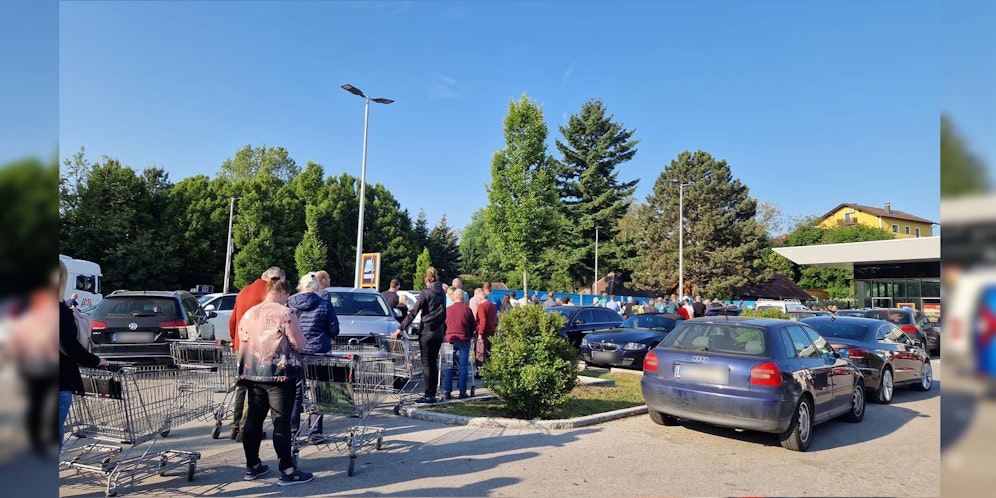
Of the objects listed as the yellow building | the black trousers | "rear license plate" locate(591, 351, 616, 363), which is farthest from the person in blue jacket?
the yellow building

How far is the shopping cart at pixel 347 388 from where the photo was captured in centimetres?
642

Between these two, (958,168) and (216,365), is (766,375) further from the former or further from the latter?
(216,365)

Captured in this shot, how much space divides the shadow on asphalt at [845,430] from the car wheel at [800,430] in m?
0.25

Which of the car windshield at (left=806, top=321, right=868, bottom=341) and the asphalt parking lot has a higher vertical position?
the car windshield at (left=806, top=321, right=868, bottom=341)

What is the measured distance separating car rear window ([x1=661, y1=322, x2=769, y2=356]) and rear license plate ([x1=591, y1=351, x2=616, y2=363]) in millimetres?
6216

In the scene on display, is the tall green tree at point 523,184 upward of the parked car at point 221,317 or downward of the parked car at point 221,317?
upward

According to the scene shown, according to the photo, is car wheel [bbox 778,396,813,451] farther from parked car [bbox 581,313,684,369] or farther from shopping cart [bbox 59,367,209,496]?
parked car [bbox 581,313,684,369]

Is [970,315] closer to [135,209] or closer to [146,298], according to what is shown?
[146,298]

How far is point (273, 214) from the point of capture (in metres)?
52.1

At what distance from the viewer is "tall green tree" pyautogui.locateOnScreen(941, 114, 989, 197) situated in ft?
4.30

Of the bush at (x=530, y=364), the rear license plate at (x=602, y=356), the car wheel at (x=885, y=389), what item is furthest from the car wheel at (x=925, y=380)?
the bush at (x=530, y=364)

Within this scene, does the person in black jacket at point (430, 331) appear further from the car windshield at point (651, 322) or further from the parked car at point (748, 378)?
the car windshield at point (651, 322)

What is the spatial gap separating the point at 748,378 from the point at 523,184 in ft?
85.7

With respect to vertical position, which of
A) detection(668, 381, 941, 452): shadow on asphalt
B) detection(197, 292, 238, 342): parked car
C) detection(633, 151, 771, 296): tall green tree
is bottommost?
detection(668, 381, 941, 452): shadow on asphalt
